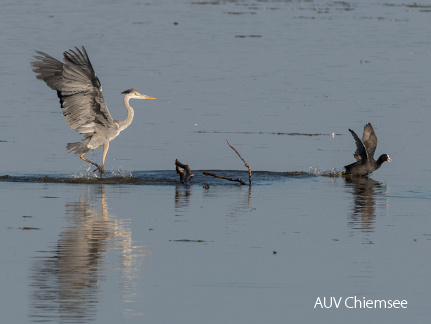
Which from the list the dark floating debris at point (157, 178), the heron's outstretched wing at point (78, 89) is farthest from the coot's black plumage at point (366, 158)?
the heron's outstretched wing at point (78, 89)

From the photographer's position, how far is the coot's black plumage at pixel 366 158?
674 inches

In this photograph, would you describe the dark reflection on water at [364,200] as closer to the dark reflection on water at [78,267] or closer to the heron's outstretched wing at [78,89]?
the dark reflection on water at [78,267]

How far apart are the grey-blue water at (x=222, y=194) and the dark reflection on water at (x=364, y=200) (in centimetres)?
6

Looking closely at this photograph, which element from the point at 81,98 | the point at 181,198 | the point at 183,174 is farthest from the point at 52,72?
the point at 181,198

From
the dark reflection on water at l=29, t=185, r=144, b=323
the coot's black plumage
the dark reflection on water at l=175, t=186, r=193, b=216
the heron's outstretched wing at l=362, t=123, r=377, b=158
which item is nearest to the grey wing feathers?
the dark reflection on water at l=175, t=186, r=193, b=216

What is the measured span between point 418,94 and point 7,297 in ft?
56.2

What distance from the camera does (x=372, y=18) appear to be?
4753cm

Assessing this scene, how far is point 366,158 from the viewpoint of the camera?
17266mm

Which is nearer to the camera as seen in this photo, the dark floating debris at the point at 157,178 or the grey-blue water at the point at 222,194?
the grey-blue water at the point at 222,194

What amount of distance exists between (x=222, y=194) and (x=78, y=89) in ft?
9.16

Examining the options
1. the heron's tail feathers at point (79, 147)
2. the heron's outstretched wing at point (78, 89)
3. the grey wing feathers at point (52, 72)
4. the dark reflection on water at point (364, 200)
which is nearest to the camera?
the dark reflection on water at point (364, 200)

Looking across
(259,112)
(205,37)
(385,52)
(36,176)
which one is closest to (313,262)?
(36,176)

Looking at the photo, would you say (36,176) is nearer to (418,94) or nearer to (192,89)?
(192,89)

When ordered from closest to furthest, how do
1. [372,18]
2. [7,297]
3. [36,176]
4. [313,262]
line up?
[7,297] < [313,262] < [36,176] < [372,18]
